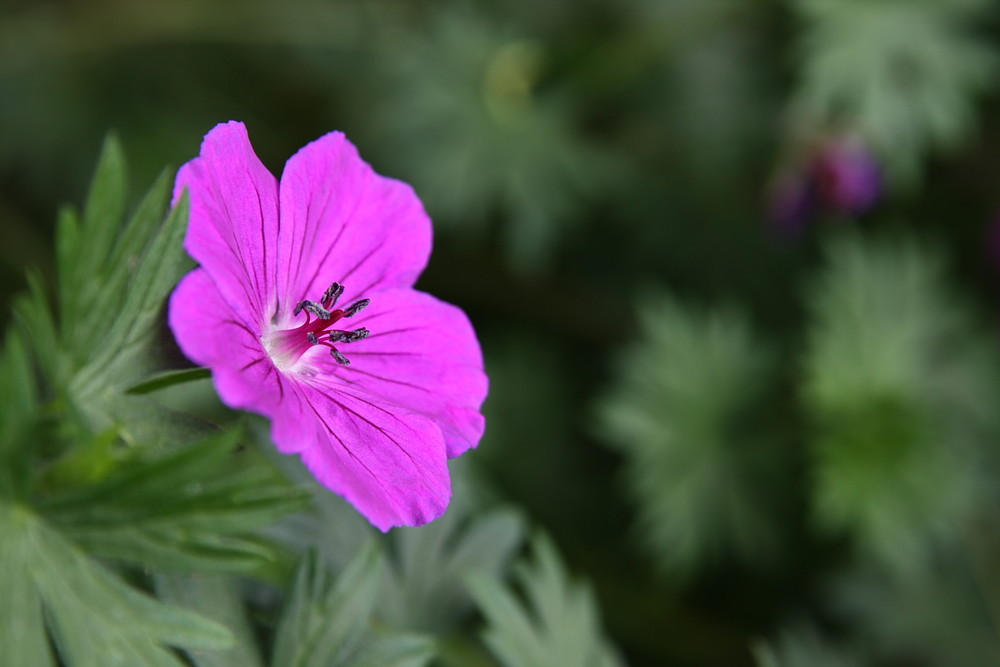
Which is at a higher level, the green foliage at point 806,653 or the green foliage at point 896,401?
the green foliage at point 896,401

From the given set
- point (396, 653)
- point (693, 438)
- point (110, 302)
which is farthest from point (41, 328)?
point (693, 438)

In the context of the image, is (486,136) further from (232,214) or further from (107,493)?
(107,493)

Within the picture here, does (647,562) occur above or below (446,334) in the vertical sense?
below

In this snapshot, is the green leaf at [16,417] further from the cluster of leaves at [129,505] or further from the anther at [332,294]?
the anther at [332,294]

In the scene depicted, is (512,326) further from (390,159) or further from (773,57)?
(773,57)

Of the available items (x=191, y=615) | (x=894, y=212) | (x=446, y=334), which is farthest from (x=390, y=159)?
(x=191, y=615)

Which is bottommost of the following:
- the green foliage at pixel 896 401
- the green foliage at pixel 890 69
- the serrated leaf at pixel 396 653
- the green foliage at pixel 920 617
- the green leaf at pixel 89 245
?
the green foliage at pixel 920 617

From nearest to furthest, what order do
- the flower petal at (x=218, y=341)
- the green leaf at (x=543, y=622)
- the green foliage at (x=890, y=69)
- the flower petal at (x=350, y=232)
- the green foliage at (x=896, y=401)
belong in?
1. the flower petal at (x=218, y=341)
2. the flower petal at (x=350, y=232)
3. the green leaf at (x=543, y=622)
4. the green foliage at (x=896, y=401)
5. the green foliage at (x=890, y=69)

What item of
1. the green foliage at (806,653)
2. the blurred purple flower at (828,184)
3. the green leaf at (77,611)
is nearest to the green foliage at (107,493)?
the green leaf at (77,611)
